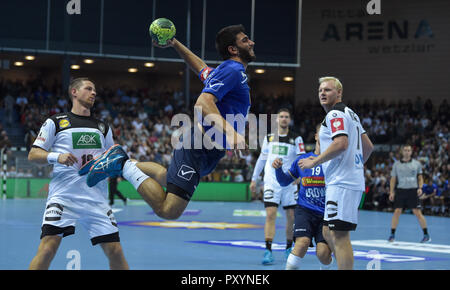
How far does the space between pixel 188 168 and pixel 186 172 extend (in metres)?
0.05

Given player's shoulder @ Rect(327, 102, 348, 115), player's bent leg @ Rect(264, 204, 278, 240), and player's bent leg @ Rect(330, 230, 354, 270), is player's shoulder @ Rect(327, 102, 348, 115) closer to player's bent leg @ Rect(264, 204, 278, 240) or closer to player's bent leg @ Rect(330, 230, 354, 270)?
player's bent leg @ Rect(330, 230, 354, 270)

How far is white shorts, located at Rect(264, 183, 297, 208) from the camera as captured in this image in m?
11.8

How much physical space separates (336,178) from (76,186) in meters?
2.83

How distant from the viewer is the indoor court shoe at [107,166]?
616 cm

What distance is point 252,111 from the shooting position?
40344 millimetres

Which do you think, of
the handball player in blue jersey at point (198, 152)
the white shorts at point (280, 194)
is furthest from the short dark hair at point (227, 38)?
the white shorts at point (280, 194)

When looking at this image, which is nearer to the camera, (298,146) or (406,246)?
(298,146)

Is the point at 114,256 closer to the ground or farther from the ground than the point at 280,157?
closer to the ground

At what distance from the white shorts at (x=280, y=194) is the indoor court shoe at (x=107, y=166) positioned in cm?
588

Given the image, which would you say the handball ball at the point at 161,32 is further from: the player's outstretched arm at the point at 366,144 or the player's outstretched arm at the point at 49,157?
the player's outstretched arm at the point at 366,144

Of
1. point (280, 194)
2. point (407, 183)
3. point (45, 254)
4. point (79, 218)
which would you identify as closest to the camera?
point (45, 254)

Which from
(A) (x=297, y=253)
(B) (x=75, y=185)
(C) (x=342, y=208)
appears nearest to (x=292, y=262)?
(A) (x=297, y=253)

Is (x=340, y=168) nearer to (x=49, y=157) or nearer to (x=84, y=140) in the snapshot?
(x=84, y=140)
